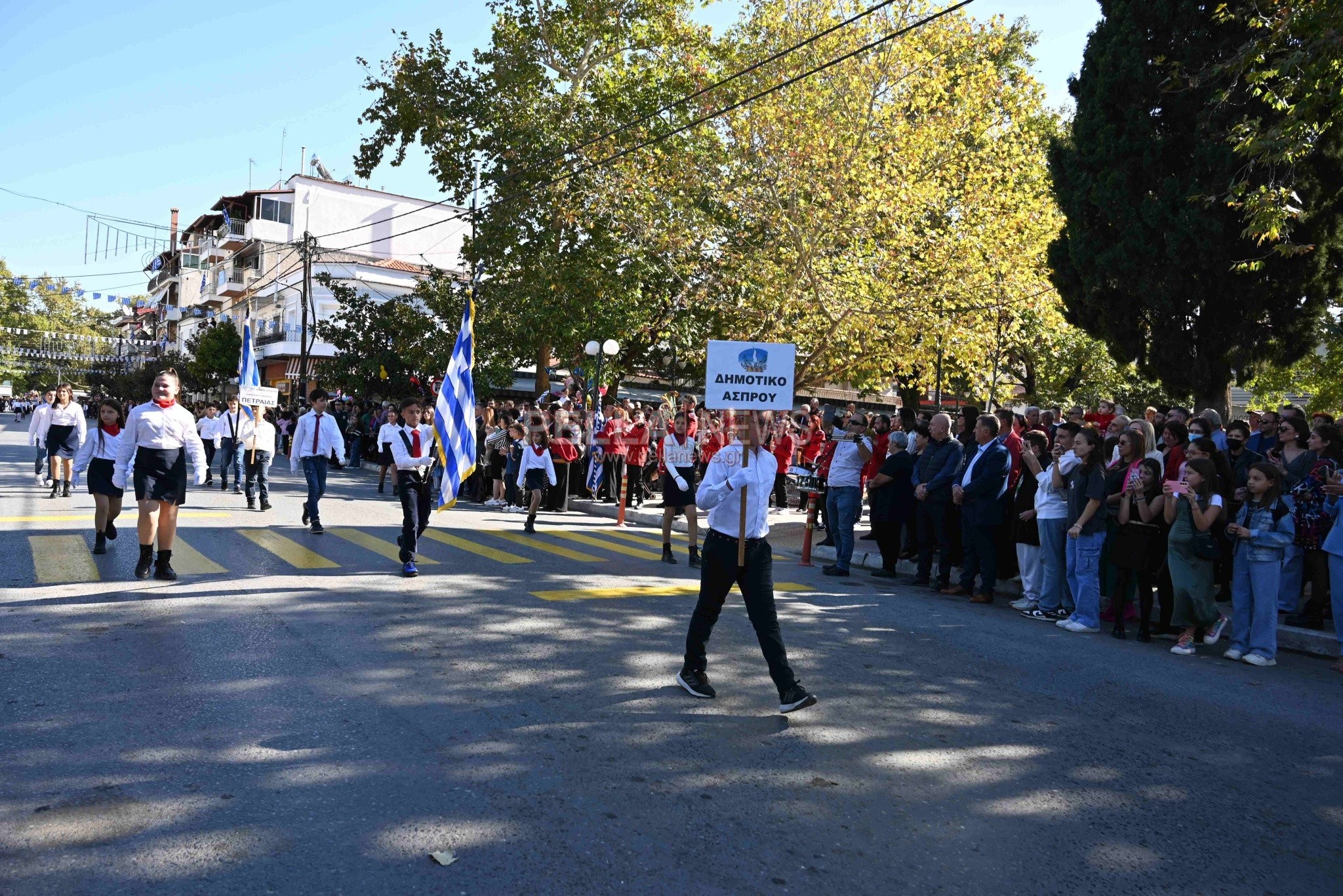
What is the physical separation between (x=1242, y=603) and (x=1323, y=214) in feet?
39.6

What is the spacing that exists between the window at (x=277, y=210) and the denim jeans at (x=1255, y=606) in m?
62.2

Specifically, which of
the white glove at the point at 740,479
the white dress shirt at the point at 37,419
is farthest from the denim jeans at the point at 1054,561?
the white dress shirt at the point at 37,419

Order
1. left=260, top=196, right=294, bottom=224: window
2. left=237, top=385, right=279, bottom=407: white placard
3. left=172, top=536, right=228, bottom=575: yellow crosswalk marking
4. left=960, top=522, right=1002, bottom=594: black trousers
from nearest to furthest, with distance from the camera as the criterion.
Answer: left=172, top=536, right=228, bottom=575: yellow crosswalk marking, left=960, top=522, right=1002, bottom=594: black trousers, left=237, top=385, right=279, bottom=407: white placard, left=260, top=196, right=294, bottom=224: window

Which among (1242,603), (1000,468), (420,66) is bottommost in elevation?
(1242,603)

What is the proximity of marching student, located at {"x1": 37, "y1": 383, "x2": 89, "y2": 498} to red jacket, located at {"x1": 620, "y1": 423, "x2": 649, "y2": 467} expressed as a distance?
8640mm

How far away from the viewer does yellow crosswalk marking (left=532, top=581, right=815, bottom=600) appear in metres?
9.46

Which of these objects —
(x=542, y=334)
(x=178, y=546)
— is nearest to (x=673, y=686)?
(x=178, y=546)

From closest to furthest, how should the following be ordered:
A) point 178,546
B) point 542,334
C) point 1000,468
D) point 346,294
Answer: point 1000,468 < point 178,546 < point 542,334 < point 346,294

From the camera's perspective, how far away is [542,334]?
28.6 meters

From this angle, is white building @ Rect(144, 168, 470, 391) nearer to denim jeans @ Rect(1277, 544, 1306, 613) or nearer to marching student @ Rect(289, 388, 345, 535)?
marching student @ Rect(289, 388, 345, 535)

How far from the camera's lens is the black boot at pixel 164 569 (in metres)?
9.27

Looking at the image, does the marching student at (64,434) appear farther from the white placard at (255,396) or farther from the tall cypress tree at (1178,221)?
the tall cypress tree at (1178,221)

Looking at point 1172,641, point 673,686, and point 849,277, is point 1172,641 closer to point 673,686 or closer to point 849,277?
point 673,686

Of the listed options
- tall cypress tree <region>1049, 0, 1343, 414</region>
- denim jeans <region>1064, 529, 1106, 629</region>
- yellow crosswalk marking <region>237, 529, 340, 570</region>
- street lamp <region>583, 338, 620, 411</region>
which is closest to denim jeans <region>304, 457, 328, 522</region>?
yellow crosswalk marking <region>237, 529, 340, 570</region>
